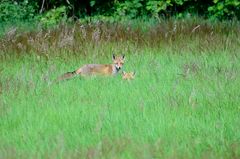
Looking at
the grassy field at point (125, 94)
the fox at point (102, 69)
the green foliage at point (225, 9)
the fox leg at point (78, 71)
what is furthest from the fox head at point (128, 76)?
the green foliage at point (225, 9)

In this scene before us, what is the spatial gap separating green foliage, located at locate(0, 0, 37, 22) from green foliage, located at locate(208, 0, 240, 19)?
4947mm

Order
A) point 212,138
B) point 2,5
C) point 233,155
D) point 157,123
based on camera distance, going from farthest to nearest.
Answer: point 2,5 → point 157,123 → point 212,138 → point 233,155

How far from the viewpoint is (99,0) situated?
48.4 feet

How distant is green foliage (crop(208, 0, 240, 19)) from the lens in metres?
12.2

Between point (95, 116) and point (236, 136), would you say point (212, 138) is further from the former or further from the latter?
point (95, 116)

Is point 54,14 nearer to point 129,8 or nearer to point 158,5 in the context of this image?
point 129,8

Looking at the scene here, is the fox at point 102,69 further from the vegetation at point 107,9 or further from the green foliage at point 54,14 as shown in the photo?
the green foliage at point 54,14

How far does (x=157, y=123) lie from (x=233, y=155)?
1136 millimetres

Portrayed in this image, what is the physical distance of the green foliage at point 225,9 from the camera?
1220cm

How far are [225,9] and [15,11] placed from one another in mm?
5549

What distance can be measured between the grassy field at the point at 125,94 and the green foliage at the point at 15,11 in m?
3.15

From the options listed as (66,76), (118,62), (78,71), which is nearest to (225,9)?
(118,62)

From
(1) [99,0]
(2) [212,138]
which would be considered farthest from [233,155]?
(1) [99,0]

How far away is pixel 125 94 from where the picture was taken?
23.7ft
